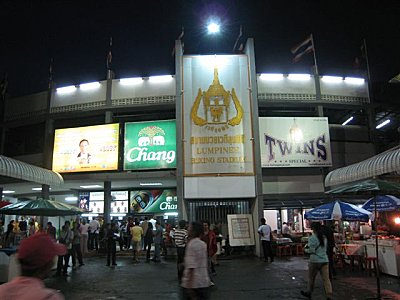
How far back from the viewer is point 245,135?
1938cm

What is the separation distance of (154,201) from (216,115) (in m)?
8.93

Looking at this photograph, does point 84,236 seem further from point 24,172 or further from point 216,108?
point 216,108

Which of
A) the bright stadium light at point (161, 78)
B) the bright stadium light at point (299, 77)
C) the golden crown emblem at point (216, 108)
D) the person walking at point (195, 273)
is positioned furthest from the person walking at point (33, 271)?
the bright stadium light at point (299, 77)

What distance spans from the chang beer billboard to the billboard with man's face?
827mm

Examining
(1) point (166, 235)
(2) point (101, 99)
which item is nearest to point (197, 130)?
(1) point (166, 235)

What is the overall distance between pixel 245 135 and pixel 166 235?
6847 mm

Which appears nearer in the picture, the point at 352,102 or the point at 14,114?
the point at 352,102

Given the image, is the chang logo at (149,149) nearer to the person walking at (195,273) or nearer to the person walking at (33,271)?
the person walking at (195,273)

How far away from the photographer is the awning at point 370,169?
1485cm

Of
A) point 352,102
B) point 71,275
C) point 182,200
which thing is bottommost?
point 71,275

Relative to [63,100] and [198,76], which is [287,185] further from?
[63,100]

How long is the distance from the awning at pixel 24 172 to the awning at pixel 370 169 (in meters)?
14.5

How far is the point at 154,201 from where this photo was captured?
1008 inches

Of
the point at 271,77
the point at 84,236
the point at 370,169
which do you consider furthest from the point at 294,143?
the point at 84,236
